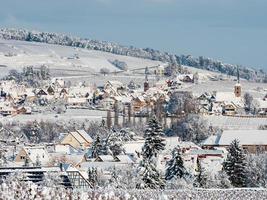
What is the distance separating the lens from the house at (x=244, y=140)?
50400 mm

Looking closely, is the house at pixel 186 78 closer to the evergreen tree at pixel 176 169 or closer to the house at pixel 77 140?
the house at pixel 77 140

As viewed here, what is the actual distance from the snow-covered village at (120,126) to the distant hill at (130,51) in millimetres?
398

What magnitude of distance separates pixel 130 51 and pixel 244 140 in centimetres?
12743

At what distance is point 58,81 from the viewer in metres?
110

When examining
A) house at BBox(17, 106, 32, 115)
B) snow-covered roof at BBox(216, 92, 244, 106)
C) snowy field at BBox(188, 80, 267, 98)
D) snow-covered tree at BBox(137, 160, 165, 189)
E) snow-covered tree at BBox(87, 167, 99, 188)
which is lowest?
snow-covered tree at BBox(87, 167, 99, 188)

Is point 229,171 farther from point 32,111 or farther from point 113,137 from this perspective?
point 32,111

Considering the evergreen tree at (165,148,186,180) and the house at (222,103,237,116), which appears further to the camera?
the house at (222,103,237,116)

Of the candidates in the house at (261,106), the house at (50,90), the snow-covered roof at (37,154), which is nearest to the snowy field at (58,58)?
the house at (50,90)

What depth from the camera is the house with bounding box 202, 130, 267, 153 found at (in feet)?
165

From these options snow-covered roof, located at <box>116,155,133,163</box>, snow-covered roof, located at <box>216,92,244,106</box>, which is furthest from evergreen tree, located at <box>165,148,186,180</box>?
snow-covered roof, located at <box>216,92,244,106</box>

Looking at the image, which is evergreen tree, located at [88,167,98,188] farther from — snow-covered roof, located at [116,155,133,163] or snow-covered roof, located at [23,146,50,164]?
snow-covered roof, located at [23,146,50,164]

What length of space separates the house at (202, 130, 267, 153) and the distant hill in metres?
103

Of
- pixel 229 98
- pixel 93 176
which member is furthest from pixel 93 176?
pixel 229 98

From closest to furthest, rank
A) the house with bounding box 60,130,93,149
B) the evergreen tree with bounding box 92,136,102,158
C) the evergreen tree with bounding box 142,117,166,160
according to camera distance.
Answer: the evergreen tree with bounding box 142,117,166,160 < the evergreen tree with bounding box 92,136,102,158 < the house with bounding box 60,130,93,149
